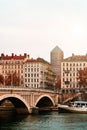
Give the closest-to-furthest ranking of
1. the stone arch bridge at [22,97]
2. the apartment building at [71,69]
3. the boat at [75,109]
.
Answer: the stone arch bridge at [22,97] → the boat at [75,109] → the apartment building at [71,69]

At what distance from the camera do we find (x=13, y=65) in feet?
560

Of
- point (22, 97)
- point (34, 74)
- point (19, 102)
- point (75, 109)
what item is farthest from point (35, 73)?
point (22, 97)

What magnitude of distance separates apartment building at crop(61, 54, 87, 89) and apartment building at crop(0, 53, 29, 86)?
14.1 metres

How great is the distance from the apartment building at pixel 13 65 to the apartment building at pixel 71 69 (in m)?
14.1

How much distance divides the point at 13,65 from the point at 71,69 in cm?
1997

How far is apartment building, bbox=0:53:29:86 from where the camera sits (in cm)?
16925

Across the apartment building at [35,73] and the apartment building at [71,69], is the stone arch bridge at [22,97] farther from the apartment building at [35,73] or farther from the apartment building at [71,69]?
the apartment building at [35,73]

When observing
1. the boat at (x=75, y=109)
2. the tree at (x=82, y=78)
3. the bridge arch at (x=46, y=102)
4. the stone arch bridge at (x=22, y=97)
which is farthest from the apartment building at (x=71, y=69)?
the stone arch bridge at (x=22, y=97)

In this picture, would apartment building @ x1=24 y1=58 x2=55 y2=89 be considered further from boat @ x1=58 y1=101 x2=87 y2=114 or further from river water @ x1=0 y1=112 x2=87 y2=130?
river water @ x1=0 y1=112 x2=87 y2=130

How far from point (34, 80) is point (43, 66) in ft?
19.7

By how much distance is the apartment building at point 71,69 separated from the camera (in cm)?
16100

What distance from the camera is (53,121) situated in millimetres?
80312

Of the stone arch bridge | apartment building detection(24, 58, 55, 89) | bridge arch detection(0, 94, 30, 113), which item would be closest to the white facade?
apartment building detection(24, 58, 55, 89)

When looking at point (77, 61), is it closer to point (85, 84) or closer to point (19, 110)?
point (85, 84)
